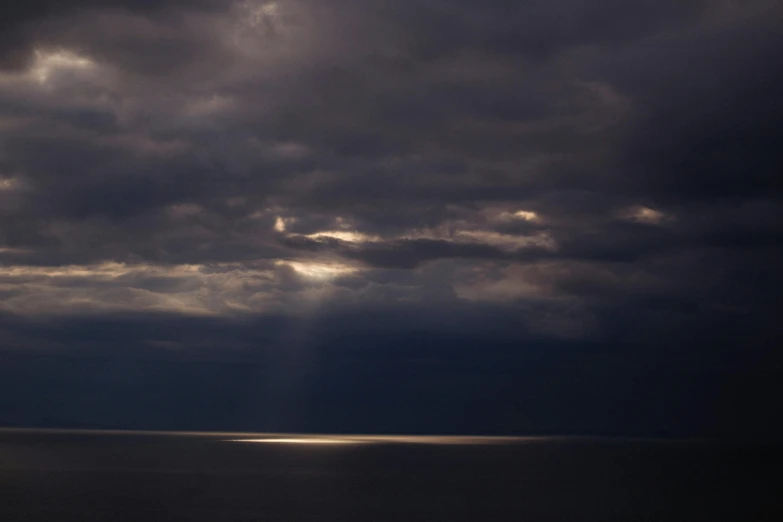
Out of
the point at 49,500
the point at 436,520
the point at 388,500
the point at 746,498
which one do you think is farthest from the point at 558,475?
the point at 49,500

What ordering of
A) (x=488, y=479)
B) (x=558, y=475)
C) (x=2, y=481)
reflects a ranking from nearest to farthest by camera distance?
(x=2, y=481) → (x=488, y=479) → (x=558, y=475)

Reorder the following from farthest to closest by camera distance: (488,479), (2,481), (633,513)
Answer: (488,479), (2,481), (633,513)

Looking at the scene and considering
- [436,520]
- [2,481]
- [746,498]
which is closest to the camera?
[436,520]

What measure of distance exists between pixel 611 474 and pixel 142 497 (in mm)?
93629

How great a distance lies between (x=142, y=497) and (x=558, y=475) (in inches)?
3182

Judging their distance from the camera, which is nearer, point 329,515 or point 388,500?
point 329,515

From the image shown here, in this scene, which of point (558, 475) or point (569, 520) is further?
point (558, 475)

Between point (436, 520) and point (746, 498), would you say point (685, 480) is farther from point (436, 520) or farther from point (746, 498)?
point (436, 520)

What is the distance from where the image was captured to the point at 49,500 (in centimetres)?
9488

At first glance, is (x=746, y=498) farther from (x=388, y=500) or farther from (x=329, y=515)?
(x=329, y=515)

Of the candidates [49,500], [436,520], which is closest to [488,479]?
[436,520]

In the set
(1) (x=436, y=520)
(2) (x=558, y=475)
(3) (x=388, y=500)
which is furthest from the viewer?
(2) (x=558, y=475)

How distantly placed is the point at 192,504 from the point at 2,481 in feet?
149

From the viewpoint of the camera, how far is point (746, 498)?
4193 inches
